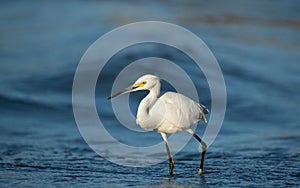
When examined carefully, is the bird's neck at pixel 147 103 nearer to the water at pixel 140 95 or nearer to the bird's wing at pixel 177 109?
the bird's wing at pixel 177 109

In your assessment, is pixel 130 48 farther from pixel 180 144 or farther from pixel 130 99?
pixel 180 144

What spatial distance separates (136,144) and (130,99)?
2779 millimetres

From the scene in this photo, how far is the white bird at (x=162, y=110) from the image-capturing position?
7.80m

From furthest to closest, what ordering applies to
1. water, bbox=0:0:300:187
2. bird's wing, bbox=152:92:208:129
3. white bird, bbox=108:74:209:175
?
water, bbox=0:0:300:187, bird's wing, bbox=152:92:208:129, white bird, bbox=108:74:209:175

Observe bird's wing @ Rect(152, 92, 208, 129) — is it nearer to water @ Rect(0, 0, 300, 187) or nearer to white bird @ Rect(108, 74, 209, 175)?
white bird @ Rect(108, 74, 209, 175)

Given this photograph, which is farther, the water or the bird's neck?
the water

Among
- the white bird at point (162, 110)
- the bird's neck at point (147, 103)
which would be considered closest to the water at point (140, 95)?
the white bird at point (162, 110)

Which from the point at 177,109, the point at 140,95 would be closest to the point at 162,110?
the point at 177,109

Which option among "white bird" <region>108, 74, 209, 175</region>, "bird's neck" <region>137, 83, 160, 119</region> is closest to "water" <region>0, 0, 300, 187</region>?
"white bird" <region>108, 74, 209, 175</region>

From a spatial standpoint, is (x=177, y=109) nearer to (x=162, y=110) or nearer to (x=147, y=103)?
(x=162, y=110)

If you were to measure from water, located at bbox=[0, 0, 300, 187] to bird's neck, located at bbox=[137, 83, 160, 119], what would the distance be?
800mm

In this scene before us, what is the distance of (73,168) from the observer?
851cm

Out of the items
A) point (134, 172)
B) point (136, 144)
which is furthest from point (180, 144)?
point (134, 172)

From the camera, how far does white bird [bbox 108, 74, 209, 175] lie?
7801 millimetres
